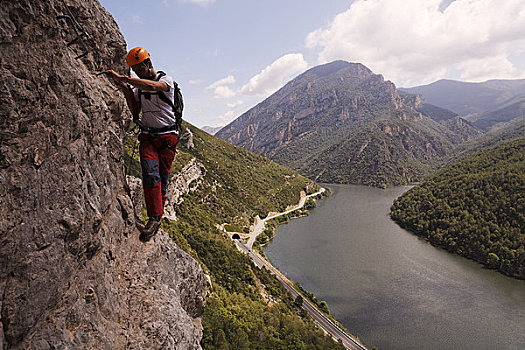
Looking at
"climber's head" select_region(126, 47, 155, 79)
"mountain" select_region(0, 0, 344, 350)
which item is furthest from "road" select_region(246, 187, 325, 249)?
"climber's head" select_region(126, 47, 155, 79)

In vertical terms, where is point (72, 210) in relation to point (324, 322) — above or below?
above

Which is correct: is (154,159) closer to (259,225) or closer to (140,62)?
(140,62)

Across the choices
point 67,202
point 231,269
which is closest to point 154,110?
point 67,202

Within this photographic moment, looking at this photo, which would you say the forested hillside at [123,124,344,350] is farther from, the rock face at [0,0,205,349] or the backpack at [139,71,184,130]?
the backpack at [139,71,184,130]

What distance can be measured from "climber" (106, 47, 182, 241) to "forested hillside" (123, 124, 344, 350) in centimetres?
1806

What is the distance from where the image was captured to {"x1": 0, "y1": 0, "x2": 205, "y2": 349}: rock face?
2799mm

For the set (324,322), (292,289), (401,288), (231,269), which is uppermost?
(401,288)

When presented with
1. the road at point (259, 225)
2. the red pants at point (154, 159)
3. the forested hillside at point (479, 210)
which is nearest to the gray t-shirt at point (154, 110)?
the red pants at point (154, 159)

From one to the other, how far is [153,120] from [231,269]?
3338 centimetres

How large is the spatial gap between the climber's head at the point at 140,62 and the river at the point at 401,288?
34.0m

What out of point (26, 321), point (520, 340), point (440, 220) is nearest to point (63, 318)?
point (26, 321)

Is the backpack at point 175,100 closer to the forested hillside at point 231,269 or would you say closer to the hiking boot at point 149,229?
the hiking boot at point 149,229

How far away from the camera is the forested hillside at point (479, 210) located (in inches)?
1831

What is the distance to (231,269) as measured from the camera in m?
34.8
